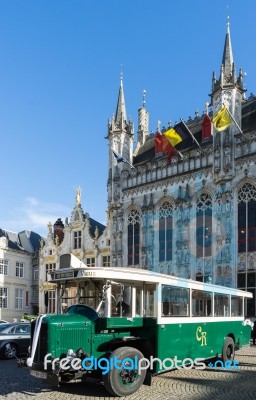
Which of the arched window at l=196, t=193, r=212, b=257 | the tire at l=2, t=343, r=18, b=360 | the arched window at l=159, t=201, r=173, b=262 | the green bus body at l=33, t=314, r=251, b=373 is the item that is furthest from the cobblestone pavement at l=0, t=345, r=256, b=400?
the arched window at l=159, t=201, r=173, b=262

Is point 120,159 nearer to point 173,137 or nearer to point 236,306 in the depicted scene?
point 173,137

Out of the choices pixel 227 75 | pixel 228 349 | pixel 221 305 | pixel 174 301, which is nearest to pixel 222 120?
pixel 227 75

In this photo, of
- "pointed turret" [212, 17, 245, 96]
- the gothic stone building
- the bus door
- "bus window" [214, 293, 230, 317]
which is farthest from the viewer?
"pointed turret" [212, 17, 245, 96]

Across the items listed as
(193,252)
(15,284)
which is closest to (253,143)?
(193,252)

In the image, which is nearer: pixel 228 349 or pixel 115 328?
pixel 115 328

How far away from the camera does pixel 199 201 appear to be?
1277 inches

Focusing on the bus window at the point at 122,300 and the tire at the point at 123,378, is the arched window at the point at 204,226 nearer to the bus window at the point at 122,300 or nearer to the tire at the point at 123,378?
the bus window at the point at 122,300

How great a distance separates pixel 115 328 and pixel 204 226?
21759mm

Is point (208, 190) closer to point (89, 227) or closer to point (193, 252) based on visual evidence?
point (193, 252)

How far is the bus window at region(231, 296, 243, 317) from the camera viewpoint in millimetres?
15698

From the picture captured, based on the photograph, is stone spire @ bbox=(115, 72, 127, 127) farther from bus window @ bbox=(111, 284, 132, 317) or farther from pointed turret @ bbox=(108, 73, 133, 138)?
bus window @ bbox=(111, 284, 132, 317)

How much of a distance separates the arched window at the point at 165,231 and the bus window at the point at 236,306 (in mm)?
16861

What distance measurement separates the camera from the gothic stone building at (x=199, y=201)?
3008 cm

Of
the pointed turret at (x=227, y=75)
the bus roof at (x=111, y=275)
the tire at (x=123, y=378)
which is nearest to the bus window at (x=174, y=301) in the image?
the bus roof at (x=111, y=275)
